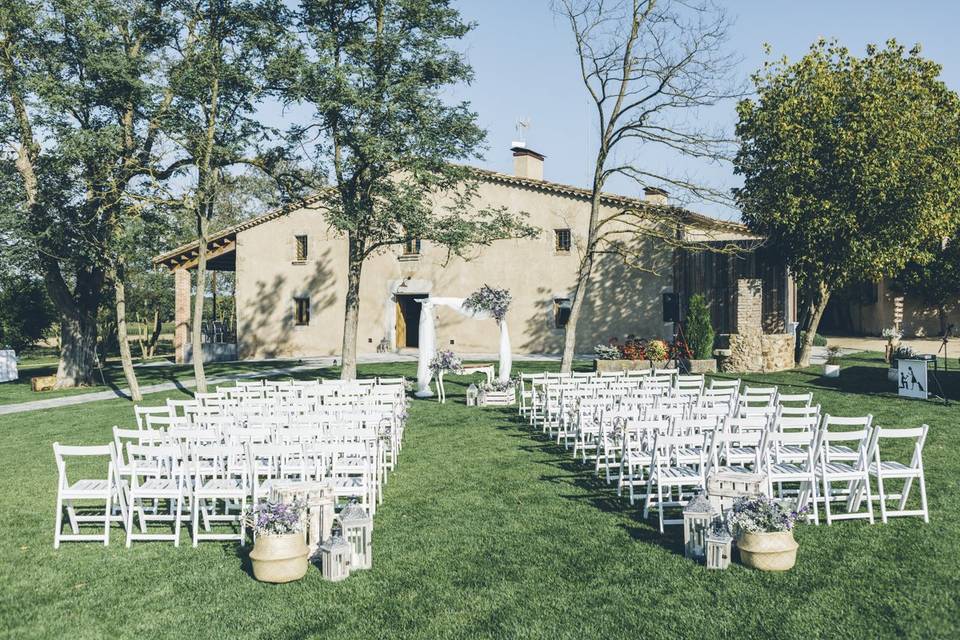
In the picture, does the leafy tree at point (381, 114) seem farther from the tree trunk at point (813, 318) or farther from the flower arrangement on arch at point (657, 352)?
the tree trunk at point (813, 318)

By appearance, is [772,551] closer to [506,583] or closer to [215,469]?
[506,583]

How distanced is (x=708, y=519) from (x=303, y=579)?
10.9ft

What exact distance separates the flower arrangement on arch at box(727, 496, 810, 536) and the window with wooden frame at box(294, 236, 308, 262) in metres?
27.7

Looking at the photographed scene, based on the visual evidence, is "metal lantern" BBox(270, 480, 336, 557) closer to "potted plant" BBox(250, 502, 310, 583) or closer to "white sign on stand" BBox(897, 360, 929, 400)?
"potted plant" BBox(250, 502, 310, 583)

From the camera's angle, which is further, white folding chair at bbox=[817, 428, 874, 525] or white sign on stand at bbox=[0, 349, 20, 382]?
white sign on stand at bbox=[0, 349, 20, 382]

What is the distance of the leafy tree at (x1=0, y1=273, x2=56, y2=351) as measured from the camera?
30.5 metres

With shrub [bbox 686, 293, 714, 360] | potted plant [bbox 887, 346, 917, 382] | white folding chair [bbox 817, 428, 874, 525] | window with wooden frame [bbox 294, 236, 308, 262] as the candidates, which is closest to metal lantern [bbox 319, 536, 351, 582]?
white folding chair [bbox 817, 428, 874, 525]

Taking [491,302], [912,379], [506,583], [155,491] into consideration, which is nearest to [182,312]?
[491,302]

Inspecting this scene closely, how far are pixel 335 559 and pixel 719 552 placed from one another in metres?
3.03

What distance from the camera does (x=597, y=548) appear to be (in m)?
6.42

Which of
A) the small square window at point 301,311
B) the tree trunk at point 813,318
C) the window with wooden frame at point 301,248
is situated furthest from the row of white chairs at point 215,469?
the window with wooden frame at point 301,248

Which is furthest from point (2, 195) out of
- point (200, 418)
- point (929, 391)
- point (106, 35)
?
Answer: point (929, 391)

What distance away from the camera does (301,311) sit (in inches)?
1248

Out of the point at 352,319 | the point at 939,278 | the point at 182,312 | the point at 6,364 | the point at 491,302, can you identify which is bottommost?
the point at 6,364
